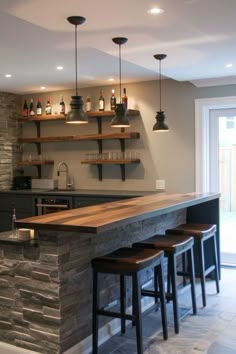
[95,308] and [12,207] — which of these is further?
[12,207]

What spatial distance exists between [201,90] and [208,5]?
2.96 meters

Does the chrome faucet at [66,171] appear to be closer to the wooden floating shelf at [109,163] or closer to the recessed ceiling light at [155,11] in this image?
the wooden floating shelf at [109,163]

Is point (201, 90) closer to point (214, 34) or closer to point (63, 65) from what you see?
point (63, 65)

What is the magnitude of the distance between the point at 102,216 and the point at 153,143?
3.11 meters

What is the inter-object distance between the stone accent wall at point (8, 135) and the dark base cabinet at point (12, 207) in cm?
41

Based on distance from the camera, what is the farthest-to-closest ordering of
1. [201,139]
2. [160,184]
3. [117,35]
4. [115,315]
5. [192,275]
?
1. [160,184]
2. [201,139]
3. [192,275]
4. [117,35]
5. [115,315]

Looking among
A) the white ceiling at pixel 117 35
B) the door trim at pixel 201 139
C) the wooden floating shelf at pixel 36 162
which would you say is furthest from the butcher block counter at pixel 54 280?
the wooden floating shelf at pixel 36 162

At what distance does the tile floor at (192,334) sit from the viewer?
3314mm

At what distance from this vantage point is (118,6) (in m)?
2.87

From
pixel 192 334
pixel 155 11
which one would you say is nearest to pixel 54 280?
pixel 192 334

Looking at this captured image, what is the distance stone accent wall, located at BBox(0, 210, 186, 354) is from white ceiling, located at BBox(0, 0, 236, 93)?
1475mm

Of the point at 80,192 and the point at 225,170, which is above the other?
the point at 225,170

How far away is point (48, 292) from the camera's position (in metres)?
2.96

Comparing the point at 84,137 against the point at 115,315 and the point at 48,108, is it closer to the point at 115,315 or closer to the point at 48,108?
the point at 48,108
